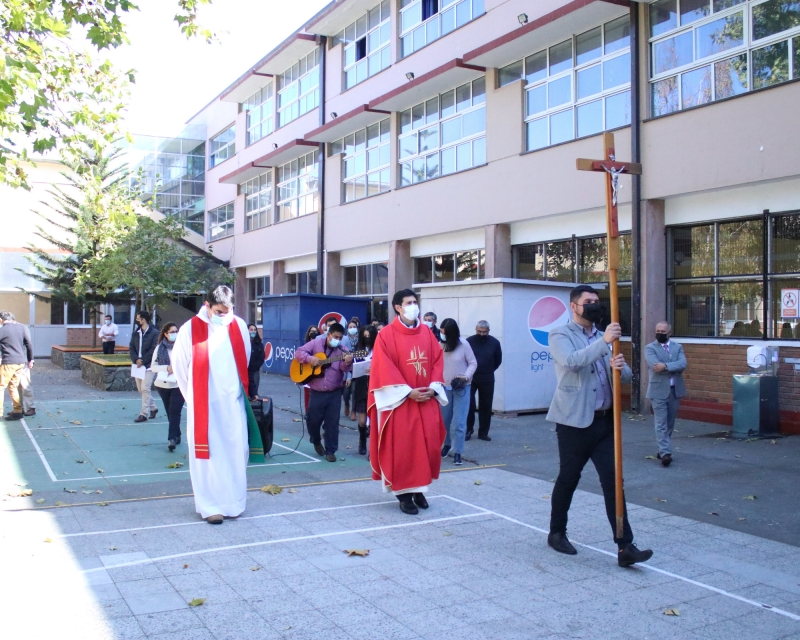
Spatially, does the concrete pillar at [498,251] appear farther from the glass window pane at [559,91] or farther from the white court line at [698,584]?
the white court line at [698,584]

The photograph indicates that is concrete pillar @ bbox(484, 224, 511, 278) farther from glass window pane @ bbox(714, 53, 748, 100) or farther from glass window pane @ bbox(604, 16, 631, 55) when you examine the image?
glass window pane @ bbox(714, 53, 748, 100)

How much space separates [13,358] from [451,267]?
10869mm

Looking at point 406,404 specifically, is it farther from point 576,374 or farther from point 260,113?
point 260,113

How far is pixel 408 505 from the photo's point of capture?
281 inches

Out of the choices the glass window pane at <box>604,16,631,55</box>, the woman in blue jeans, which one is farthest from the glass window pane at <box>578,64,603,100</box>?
the woman in blue jeans

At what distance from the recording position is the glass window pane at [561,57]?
1647 centimetres

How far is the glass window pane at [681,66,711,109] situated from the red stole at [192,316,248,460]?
10.0 meters

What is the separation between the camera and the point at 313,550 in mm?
5922

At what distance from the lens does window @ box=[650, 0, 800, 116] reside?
12.4m

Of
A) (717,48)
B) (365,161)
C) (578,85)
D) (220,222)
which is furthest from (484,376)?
(220,222)

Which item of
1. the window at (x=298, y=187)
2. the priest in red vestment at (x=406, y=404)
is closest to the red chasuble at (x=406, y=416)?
the priest in red vestment at (x=406, y=404)

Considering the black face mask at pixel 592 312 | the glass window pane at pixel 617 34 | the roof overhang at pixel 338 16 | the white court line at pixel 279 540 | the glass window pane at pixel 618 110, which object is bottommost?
the white court line at pixel 279 540

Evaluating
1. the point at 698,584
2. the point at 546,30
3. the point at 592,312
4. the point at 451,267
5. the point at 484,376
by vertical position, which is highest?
the point at 546,30

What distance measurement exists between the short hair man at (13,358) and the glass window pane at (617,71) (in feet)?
38.0
